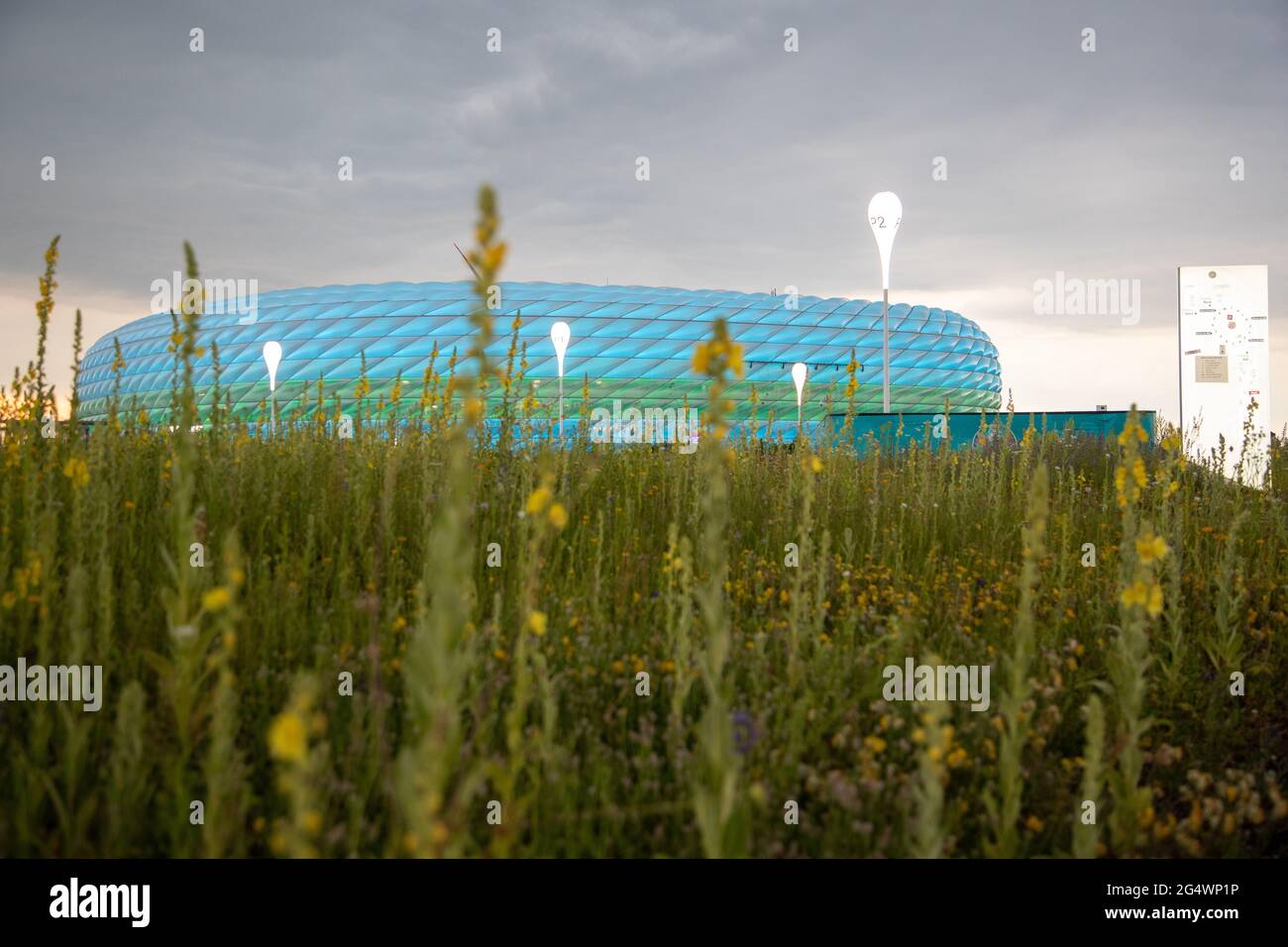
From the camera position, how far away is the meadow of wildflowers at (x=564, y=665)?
1719 millimetres

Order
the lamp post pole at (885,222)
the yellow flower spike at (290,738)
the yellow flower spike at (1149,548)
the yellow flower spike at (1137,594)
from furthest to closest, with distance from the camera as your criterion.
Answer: the lamp post pole at (885,222)
the yellow flower spike at (1149,548)
the yellow flower spike at (1137,594)
the yellow flower spike at (290,738)

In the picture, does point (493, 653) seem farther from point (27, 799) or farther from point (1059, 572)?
point (1059, 572)

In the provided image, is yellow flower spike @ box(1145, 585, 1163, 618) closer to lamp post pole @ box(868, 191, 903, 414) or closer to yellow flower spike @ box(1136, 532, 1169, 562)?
yellow flower spike @ box(1136, 532, 1169, 562)

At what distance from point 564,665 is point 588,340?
46.3 metres

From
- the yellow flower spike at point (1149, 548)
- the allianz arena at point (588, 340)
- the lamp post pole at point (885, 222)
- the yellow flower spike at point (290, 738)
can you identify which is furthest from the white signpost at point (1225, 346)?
the allianz arena at point (588, 340)

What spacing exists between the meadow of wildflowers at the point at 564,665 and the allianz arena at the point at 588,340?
38468 millimetres

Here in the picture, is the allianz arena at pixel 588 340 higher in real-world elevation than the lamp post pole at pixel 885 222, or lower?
higher

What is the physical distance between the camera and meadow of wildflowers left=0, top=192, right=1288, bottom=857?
172cm

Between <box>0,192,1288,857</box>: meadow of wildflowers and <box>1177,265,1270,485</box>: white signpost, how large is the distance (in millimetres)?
7906

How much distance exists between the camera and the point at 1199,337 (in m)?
11.4

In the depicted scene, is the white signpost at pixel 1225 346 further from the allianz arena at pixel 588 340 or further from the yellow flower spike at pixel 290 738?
the allianz arena at pixel 588 340

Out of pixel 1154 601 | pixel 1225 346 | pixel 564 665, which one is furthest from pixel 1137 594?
pixel 1225 346

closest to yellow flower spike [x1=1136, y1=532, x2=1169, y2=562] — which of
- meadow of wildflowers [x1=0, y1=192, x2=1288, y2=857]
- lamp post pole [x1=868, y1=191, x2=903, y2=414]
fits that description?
meadow of wildflowers [x1=0, y1=192, x2=1288, y2=857]
